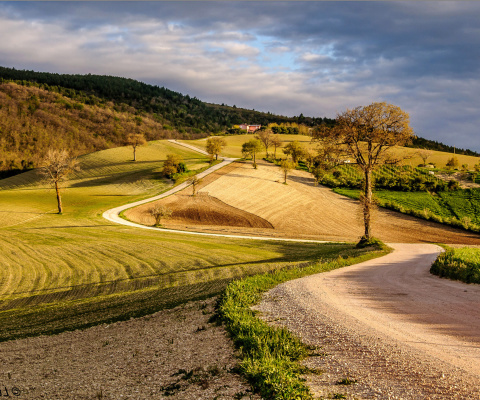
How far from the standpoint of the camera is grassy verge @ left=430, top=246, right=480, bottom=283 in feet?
53.6

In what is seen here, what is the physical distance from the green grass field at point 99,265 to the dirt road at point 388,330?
579 cm

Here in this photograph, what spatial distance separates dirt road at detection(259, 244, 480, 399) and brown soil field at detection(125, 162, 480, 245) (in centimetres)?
3100

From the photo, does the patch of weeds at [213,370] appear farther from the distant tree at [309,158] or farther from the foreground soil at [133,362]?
the distant tree at [309,158]

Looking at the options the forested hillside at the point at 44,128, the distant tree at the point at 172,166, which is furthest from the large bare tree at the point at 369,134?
the forested hillside at the point at 44,128

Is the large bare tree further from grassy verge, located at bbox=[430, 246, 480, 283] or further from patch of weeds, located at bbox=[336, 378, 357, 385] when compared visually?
patch of weeds, located at bbox=[336, 378, 357, 385]

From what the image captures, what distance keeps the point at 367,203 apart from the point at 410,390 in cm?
2619

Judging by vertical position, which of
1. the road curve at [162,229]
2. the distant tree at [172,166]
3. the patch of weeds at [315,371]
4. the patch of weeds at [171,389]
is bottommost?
the road curve at [162,229]

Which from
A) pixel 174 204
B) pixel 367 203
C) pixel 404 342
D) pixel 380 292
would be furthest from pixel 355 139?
pixel 174 204

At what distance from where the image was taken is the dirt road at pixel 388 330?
24.8 feet

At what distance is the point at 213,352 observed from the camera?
1045 cm

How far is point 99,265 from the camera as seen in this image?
30.4 m

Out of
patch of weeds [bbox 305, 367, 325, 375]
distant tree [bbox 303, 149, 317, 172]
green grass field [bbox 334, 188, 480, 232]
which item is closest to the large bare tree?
patch of weeds [bbox 305, 367, 325, 375]

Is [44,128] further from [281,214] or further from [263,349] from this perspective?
[263,349]

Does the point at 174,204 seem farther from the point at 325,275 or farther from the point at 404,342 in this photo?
the point at 404,342
